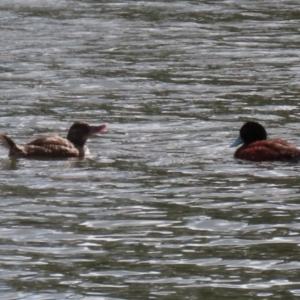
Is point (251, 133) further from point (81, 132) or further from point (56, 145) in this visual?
point (56, 145)

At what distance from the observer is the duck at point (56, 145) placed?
610 inches

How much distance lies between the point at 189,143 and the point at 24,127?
2.55 m

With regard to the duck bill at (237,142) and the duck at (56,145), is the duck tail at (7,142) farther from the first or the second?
the duck bill at (237,142)

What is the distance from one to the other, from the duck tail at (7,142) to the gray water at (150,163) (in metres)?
0.31

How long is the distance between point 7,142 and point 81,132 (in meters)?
1.09

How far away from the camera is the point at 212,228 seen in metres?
11.5

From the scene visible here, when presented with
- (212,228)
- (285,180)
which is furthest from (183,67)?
(212,228)

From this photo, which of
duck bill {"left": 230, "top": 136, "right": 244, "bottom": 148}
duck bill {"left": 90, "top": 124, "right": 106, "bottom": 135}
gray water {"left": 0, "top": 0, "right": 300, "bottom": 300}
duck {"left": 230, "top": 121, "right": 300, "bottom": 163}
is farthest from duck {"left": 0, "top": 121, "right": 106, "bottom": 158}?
duck {"left": 230, "top": 121, "right": 300, "bottom": 163}

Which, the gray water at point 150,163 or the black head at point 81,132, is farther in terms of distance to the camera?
the black head at point 81,132

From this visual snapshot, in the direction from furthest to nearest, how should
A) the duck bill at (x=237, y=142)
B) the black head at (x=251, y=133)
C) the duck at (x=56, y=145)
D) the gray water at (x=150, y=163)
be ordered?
the black head at (x=251, y=133), the duck bill at (x=237, y=142), the duck at (x=56, y=145), the gray water at (x=150, y=163)

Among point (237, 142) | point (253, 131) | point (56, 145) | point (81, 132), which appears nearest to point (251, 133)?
point (253, 131)

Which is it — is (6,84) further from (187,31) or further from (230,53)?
(187,31)

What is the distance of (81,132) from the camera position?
1627 cm

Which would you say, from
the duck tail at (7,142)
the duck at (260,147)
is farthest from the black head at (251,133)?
the duck tail at (7,142)
